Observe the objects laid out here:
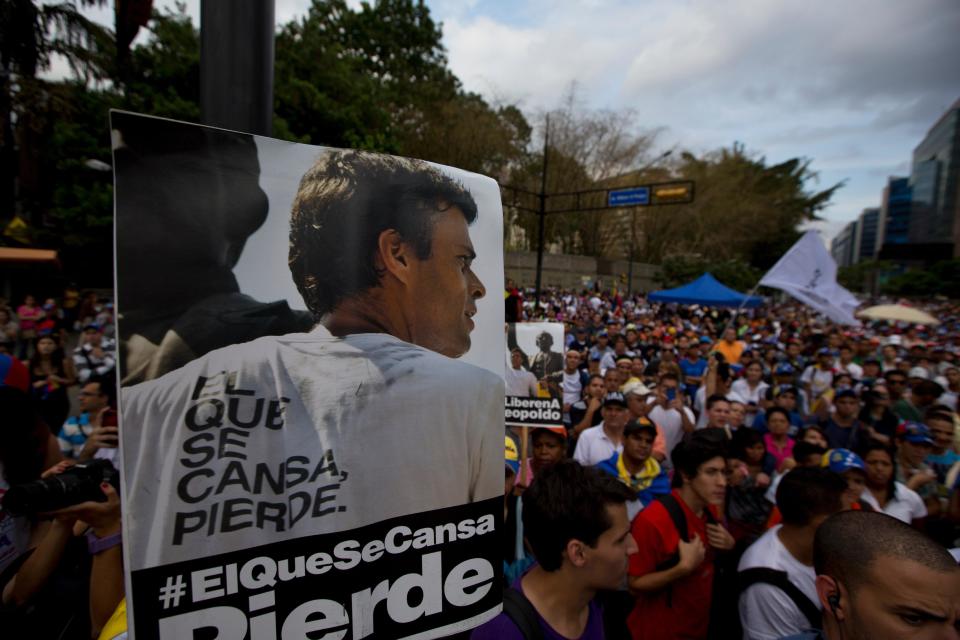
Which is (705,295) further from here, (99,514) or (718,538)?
(99,514)

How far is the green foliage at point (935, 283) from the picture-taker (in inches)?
1745

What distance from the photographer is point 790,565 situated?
2.08m

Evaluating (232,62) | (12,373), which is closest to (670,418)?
(232,62)

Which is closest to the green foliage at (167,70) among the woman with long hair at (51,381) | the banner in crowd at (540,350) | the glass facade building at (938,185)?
the woman with long hair at (51,381)

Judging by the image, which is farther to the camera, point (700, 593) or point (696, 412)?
point (696, 412)

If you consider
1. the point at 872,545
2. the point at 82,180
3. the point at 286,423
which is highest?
the point at 82,180

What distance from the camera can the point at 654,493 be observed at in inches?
138

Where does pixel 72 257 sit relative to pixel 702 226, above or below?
below

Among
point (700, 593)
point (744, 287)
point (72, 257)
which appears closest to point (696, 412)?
point (700, 593)

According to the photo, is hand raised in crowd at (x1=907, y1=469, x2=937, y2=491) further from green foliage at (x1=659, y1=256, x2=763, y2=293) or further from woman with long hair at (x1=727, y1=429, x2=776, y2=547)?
green foliage at (x1=659, y1=256, x2=763, y2=293)

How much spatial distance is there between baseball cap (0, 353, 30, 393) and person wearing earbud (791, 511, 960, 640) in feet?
16.1

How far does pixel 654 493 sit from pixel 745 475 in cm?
64

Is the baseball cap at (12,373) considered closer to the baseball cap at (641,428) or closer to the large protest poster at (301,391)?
the large protest poster at (301,391)

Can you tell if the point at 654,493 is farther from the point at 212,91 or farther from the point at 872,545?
the point at 212,91
